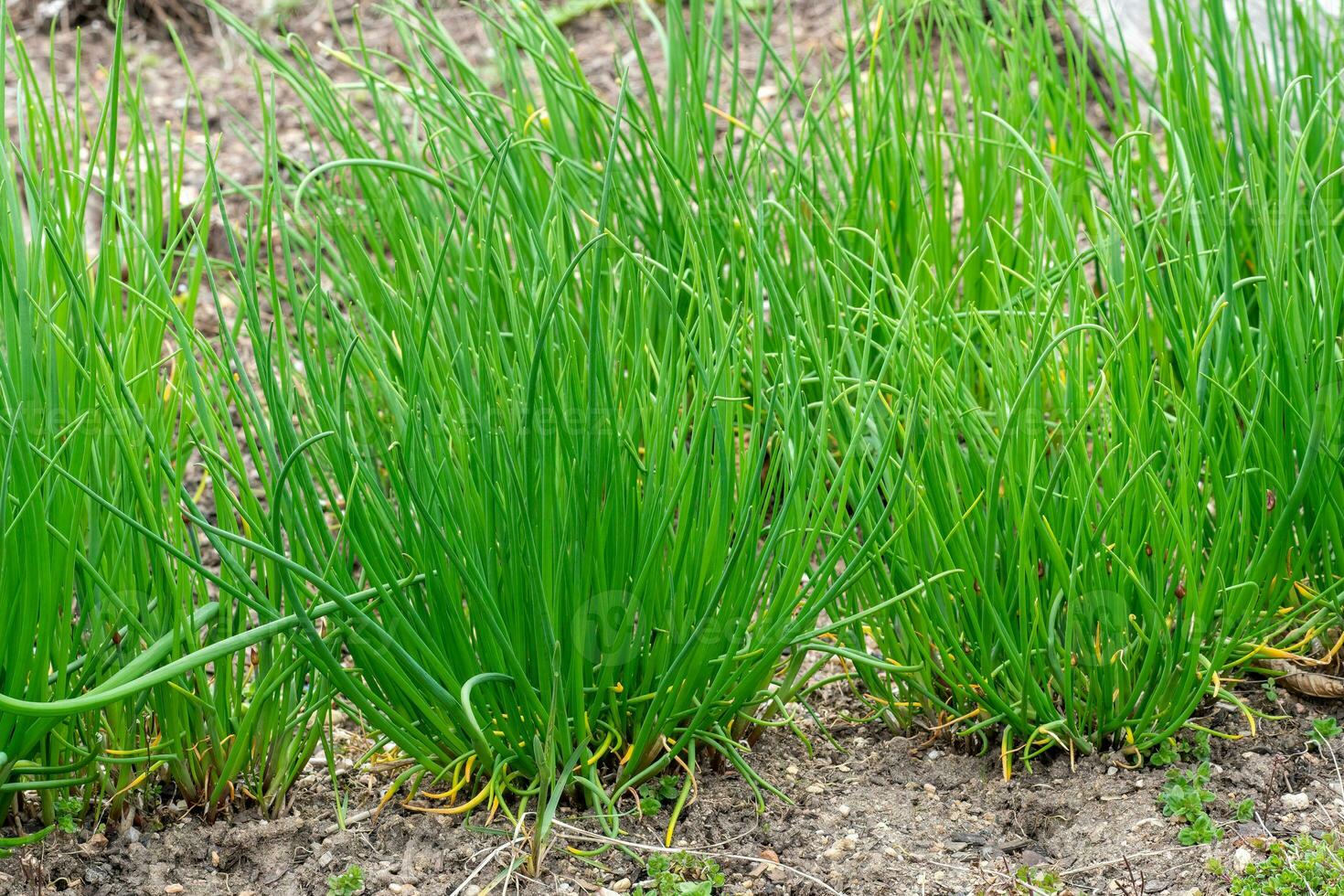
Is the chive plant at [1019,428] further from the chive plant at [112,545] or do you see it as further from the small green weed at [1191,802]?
the chive plant at [112,545]

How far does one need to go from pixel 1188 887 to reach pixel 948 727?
40 cm

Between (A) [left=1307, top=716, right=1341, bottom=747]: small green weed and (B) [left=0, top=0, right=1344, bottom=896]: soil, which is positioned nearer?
(B) [left=0, top=0, right=1344, bottom=896]: soil

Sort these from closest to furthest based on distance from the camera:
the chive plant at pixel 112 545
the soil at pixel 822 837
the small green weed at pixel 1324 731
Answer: the chive plant at pixel 112 545
the soil at pixel 822 837
the small green weed at pixel 1324 731

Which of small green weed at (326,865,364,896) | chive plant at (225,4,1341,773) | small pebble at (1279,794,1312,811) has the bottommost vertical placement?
small pebble at (1279,794,1312,811)

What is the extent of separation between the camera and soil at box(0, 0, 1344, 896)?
1.44 metres

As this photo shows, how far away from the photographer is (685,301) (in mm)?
2238

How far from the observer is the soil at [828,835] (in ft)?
4.72

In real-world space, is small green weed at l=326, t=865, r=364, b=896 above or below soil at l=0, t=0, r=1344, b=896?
above

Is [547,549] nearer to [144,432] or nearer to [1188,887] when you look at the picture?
[144,432]

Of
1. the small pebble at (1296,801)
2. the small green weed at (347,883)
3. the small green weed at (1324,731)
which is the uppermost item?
the small green weed at (347,883)

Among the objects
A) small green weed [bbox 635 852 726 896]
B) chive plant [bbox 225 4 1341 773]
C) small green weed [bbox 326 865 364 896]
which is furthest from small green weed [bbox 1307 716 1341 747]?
small green weed [bbox 326 865 364 896]

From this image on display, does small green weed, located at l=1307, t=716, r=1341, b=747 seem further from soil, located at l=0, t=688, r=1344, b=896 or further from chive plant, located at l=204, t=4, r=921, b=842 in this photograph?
chive plant, located at l=204, t=4, r=921, b=842

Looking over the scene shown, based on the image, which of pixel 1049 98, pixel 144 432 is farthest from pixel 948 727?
pixel 1049 98

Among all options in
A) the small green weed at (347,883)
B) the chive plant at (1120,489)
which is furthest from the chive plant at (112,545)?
the chive plant at (1120,489)
